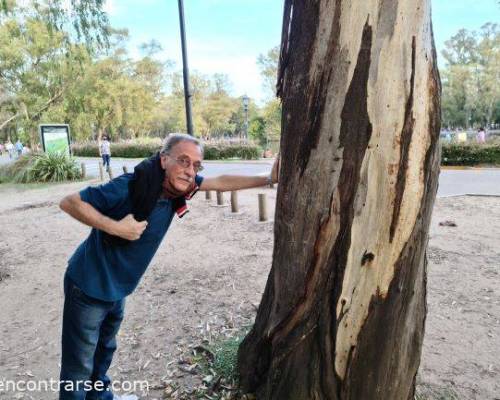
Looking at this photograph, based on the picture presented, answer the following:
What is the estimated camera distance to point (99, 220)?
78.1 inches

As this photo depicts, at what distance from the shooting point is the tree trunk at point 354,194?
1848mm

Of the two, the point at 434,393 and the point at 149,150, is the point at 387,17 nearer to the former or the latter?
the point at 434,393

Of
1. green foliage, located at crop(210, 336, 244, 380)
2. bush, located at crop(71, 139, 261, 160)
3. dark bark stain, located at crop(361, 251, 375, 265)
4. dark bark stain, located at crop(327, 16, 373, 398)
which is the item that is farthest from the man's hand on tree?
bush, located at crop(71, 139, 261, 160)

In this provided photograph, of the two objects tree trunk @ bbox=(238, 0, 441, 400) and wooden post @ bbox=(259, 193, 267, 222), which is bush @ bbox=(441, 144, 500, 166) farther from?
tree trunk @ bbox=(238, 0, 441, 400)

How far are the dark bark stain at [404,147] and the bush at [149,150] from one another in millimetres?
15061

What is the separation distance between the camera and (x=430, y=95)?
→ 1893mm

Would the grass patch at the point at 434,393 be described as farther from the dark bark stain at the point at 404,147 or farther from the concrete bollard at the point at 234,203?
the concrete bollard at the point at 234,203

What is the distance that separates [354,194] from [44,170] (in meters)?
16.8

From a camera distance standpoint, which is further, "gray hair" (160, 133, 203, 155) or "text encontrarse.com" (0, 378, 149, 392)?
"text encontrarse.com" (0, 378, 149, 392)

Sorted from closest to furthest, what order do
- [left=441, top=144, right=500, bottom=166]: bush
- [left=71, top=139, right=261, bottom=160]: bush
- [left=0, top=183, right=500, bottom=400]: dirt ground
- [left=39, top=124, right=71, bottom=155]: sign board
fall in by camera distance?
[left=0, top=183, right=500, bottom=400]: dirt ground, [left=441, top=144, right=500, bottom=166]: bush, [left=39, top=124, right=71, bottom=155]: sign board, [left=71, top=139, right=261, bottom=160]: bush

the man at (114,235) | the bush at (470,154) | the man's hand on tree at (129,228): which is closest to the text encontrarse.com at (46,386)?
the man at (114,235)

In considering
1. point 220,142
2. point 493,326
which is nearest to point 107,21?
point 493,326

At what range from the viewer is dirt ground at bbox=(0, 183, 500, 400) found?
308 cm

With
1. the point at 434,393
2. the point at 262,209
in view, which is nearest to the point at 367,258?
the point at 434,393
